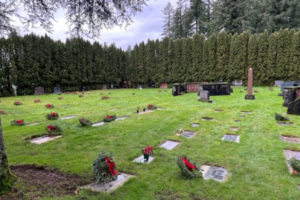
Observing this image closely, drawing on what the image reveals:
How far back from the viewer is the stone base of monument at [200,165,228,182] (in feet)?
7.86

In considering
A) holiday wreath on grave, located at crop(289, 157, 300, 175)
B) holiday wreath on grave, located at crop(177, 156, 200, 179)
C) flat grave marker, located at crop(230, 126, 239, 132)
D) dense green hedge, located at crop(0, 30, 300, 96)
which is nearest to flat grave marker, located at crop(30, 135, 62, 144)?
holiday wreath on grave, located at crop(177, 156, 200, 179)

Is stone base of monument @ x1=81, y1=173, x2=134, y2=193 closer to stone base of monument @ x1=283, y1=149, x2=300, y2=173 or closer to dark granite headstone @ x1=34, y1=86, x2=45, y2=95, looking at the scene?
stone base of monument @ x1=283, y1=149, x2=300, y2=173

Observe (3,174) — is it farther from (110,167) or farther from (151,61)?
(151,61)

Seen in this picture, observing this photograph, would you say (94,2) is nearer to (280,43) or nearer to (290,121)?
(290,121)

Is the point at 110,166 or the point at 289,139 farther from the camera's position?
the point at 289,139

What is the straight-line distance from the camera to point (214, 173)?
2539mm

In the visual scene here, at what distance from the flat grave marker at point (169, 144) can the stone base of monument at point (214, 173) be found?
929 mm

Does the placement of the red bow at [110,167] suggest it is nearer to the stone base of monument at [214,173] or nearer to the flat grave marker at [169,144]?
the stone base of monument at [214,173]

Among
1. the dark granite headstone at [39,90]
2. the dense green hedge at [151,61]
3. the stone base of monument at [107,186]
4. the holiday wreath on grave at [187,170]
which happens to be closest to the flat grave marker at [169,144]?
the holiday wreath on grave at [187,170]

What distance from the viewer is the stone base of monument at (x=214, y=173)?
94.3 inches

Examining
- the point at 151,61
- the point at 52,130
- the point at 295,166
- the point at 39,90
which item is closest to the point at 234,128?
the point at 295,166

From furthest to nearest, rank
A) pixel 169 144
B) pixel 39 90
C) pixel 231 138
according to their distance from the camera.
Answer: pixel 39 90, pixel 231 138, pixel 169 144

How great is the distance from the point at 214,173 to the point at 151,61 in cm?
2046

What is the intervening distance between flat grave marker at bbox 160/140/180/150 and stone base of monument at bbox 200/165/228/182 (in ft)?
3.05
